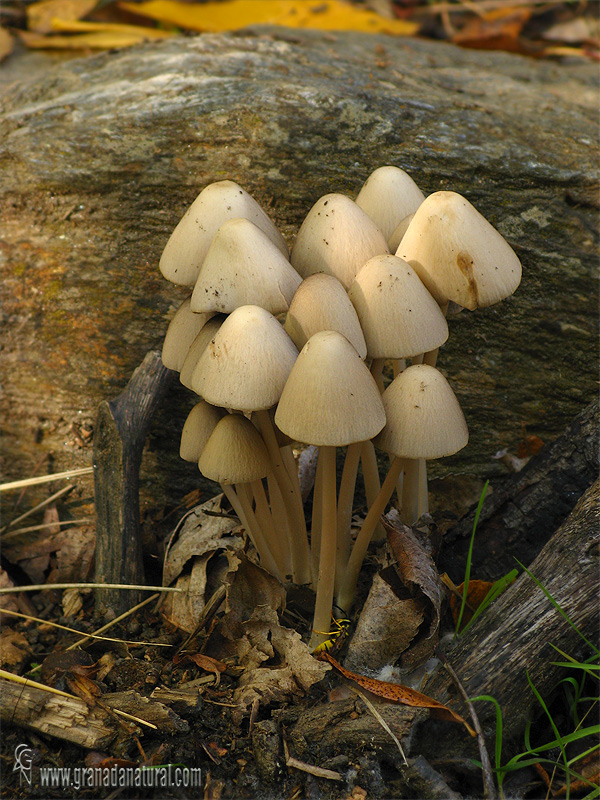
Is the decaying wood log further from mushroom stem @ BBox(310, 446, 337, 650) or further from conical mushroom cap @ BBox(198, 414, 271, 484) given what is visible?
conical mushroom cap @ BBox(198, 414, 271, 484)

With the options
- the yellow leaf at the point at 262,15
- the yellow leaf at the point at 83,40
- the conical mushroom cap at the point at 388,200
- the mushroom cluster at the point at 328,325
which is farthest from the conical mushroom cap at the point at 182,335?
the yellow leaf at the point at 262,15

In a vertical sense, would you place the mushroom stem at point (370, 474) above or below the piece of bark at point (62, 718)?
above

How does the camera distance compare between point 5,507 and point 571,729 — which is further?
point 5,507

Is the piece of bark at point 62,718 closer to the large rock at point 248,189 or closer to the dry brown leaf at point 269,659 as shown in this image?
the dry brown leaf at point 269,659

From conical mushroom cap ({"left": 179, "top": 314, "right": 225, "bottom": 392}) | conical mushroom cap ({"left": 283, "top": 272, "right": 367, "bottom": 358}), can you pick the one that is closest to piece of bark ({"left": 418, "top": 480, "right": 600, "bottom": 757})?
conical mushroom cap ({"left": 283, "top": 272, "right": 367, "bottom": 358})

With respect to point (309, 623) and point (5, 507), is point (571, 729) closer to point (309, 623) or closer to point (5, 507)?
point (309, 623)

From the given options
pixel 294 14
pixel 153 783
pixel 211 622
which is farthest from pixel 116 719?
pixel 294 14

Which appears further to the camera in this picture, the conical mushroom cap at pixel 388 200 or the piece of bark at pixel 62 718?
the conical mushroom cap at pixel 388 200
